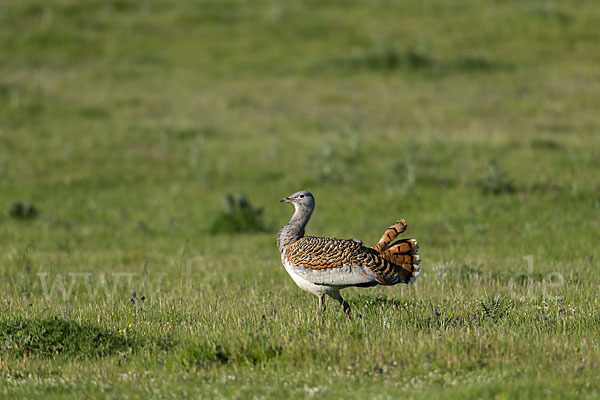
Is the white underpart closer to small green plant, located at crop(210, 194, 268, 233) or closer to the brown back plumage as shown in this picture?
the brown back plumage

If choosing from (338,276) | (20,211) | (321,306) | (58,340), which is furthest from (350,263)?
(20,211)

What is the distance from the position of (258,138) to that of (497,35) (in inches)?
651

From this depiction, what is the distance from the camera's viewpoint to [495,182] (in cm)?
1619

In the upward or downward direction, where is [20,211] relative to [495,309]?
downward

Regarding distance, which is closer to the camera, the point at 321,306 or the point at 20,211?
the point at 321,306

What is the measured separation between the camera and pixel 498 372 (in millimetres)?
6023

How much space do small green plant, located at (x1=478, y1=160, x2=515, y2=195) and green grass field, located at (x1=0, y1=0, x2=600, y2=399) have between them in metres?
0.06

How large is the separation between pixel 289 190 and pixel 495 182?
4543 mm

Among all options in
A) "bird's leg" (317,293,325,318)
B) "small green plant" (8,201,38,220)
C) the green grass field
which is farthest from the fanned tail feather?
"small green plant" (8,201,38,220)

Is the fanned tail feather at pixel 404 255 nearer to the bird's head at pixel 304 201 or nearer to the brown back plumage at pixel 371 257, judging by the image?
the brown back plumage at pixel 371 257

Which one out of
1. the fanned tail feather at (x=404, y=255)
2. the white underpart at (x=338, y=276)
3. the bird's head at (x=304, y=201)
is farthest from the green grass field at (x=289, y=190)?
the bird's head at (x=304, y=201)

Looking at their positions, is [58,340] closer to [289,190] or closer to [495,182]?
[289,190]

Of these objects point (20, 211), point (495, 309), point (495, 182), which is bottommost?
point (20, 211)

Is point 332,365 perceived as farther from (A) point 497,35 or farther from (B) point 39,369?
(A) point 497,35
